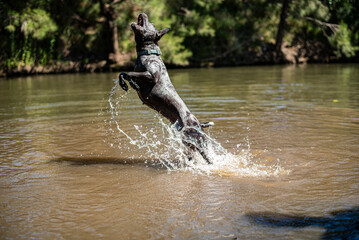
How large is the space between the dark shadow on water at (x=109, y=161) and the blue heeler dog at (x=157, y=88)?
608 millimetres

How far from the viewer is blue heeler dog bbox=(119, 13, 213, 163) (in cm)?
584

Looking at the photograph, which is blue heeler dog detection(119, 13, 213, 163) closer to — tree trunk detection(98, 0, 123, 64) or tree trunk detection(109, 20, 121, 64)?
tree trunk detection(98, 0, 123, 64)

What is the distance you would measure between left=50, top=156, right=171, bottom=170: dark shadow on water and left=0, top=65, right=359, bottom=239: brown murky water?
0.05 ft

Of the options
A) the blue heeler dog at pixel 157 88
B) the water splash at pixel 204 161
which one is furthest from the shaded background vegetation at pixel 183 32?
the blue heeler dog at pixel 157 88

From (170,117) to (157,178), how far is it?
99 cm

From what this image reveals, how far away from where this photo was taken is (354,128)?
7918mm

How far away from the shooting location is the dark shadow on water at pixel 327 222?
11.7 ft

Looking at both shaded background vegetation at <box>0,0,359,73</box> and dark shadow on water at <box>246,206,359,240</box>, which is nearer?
dark shadow on water at <box>246,206,359,240</box>

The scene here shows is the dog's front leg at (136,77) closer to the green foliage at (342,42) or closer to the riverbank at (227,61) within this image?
the riverbank at (227,61)

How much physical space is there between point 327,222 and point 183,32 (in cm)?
2585

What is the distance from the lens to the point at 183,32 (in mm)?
28750

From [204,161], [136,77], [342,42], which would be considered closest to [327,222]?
[204,161]

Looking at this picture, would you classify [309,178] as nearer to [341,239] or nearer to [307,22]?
[341,239]

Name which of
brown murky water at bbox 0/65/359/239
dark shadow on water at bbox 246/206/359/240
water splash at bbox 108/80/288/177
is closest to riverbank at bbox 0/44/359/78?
brown murky water at bbox 0/65/359/239
